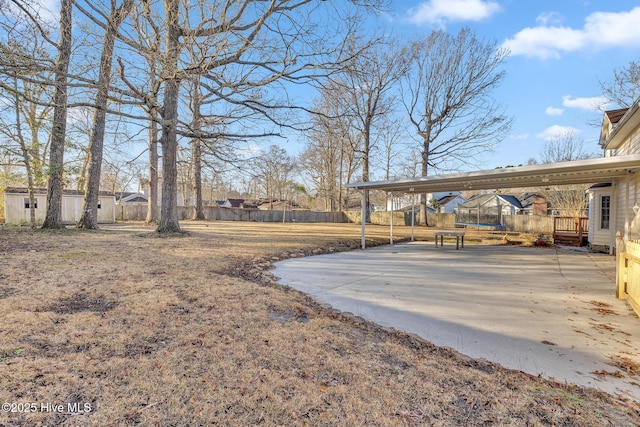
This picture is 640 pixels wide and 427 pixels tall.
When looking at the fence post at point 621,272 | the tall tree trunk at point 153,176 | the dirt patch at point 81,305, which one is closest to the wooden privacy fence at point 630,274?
the fence post at point 621,272

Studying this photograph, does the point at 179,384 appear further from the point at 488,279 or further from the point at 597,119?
the point at 597,119

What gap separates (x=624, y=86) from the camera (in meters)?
15.2

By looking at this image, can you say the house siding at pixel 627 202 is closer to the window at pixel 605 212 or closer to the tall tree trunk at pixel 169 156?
the window at pixel 605 212

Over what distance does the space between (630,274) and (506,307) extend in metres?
1.94

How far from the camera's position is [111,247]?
23.9 feet

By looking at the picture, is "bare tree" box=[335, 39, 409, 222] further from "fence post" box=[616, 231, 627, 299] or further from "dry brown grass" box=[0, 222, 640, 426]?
"dry brown grass" box=[0, 222, 640, 426]

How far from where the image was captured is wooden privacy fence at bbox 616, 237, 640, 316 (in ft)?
12.9

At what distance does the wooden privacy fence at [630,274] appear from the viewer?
12.9ft

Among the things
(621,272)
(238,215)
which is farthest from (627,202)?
(238,215)

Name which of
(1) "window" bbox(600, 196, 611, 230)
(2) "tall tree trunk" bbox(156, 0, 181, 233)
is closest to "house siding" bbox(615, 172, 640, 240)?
(1) "window" bbox(600, 196, 611, 230)

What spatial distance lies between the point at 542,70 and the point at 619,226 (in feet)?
20.7

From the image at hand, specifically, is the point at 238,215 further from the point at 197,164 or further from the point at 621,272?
the point at 621,272

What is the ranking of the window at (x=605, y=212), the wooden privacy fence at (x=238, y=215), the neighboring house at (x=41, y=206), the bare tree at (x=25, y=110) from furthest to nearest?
the wooden privacy fence at (x=238, y=215) → the neighboring house at (x=41, y=206) → the window at (x=605, y=212) → the bare tree at (x=25, y=110)

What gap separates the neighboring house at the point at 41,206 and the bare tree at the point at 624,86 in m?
28.6
